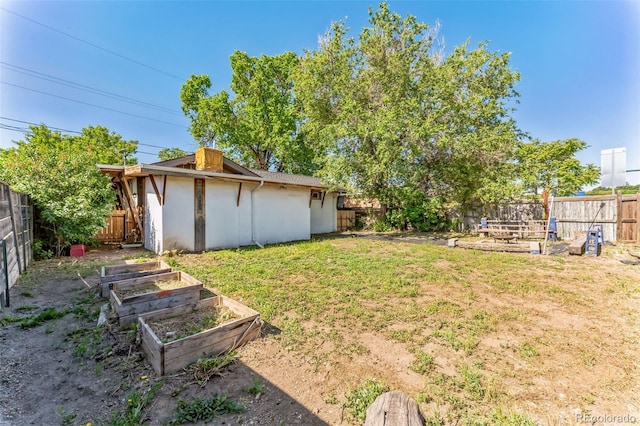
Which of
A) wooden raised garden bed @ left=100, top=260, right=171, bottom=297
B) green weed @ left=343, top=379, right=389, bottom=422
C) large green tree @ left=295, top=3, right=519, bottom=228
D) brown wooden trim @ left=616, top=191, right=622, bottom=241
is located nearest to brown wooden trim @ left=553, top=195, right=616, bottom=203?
brown wooden trim @ left=616, top=191, right=622, bottom=241

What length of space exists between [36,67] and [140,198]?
11715 millimetres

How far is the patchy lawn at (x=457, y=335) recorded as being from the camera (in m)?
2.33

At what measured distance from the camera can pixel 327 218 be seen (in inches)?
624

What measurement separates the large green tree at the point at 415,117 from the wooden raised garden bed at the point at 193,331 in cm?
1107

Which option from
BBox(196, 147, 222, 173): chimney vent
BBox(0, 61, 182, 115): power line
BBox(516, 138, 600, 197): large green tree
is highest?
BBox(0, 61, 182, 115): power line

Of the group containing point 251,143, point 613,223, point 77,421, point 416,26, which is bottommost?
point 77,421

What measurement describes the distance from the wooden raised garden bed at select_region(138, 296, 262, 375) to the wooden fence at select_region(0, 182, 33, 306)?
Answer: 304 cm

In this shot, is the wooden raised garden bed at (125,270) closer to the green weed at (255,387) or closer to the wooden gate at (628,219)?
the green weed at (255,387)

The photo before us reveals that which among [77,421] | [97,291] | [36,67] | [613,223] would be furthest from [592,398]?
[36,67]

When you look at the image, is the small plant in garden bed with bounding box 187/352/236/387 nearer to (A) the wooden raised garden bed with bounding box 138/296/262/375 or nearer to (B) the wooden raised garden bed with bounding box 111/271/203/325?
(A) the wooden raised garden bed with bounding box 138/296/262/375

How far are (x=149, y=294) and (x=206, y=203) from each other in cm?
607

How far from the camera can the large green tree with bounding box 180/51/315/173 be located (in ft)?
73.8

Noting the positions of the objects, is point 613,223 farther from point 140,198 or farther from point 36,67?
point 36,67

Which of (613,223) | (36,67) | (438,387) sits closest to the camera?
(438,387)
